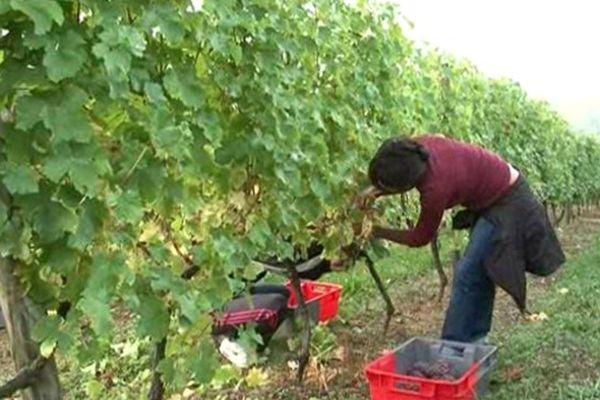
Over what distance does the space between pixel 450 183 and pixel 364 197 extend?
449mm

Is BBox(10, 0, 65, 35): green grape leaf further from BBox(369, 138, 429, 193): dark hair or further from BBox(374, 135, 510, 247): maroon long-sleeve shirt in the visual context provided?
BBox(374, 135, 510, 247): maroon long-sleeve shirt

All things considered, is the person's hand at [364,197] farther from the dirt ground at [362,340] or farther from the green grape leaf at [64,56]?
the green grape leaf at [64,56]

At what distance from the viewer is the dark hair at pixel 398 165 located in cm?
385

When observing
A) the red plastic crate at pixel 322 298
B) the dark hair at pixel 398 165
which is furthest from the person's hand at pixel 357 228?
the red plastic crate at pixel 322 298

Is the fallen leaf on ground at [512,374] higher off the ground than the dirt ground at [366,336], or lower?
higher

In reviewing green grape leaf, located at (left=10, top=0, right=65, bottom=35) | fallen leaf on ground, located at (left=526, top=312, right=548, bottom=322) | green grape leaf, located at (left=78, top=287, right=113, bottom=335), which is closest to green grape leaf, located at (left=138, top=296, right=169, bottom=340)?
green grape leaf, located at (left=78, top=287, right=113, bottom=335)

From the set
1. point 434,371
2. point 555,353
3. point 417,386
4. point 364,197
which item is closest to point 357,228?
point 364,197

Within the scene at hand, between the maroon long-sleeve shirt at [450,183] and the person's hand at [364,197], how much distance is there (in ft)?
Result: 0.46

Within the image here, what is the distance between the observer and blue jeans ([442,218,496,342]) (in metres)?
4.52

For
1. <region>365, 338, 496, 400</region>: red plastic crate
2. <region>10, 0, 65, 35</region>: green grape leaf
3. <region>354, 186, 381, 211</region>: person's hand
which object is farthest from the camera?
<region>354, 186, 381, 211</region>: person's hand

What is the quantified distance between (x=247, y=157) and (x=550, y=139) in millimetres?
10721

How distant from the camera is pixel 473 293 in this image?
15.3ft

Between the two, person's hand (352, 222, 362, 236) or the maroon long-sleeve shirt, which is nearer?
the maroon long-sleeve shirt

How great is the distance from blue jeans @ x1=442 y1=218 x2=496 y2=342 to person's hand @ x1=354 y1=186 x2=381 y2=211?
0.59 meters
